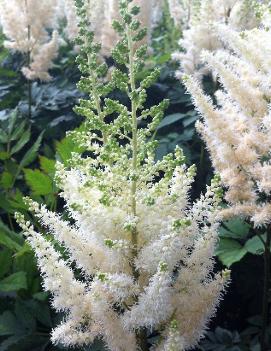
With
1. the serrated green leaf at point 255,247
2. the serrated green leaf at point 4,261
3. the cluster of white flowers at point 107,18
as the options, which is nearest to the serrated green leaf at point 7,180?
the serrated green leaf at point 4,261

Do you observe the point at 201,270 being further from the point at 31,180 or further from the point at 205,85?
the point at 205,85

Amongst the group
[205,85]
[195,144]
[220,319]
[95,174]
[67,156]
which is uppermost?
[95,174]

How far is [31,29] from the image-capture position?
404cm

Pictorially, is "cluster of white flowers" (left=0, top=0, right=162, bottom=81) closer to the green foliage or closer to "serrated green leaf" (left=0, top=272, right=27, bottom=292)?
the green foliage

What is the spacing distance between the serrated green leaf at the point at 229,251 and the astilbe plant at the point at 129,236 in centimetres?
47

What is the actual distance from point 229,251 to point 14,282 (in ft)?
2.92

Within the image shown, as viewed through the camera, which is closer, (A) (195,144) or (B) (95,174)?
(B) (95,174)

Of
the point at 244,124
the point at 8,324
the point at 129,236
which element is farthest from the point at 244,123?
the point at 8,324

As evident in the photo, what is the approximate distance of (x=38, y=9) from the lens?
397 cm

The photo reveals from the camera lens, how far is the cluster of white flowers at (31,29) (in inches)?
154

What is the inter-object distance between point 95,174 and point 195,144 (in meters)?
2.20

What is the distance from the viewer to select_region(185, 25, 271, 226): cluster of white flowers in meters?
1.91

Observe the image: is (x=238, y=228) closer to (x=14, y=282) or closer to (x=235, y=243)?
(x=235, y=243)

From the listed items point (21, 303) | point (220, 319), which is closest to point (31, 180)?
point (21, 303)
